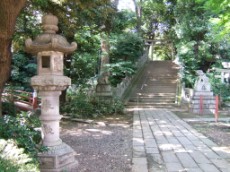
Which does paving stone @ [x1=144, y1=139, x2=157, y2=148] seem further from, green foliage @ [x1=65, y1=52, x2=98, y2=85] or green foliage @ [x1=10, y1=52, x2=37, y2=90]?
green foliage @ [x1=10, y1=52, x2=37, y2=90]

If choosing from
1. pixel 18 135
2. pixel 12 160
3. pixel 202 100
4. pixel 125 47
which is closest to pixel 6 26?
pixel 18 135

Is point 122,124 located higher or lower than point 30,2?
lower

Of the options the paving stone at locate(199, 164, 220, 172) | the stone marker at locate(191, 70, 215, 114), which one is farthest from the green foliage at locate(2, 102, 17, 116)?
the stone marker at locate(191, 70, 215, 114)

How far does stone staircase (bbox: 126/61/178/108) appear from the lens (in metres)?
16.4

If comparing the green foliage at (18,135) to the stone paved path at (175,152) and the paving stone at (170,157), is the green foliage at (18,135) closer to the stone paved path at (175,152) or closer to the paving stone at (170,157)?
the stone paved path at (175,152)

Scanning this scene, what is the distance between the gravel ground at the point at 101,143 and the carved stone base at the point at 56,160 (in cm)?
21

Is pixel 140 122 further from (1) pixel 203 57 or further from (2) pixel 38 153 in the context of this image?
(1) pixel 203 57

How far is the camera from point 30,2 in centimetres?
774

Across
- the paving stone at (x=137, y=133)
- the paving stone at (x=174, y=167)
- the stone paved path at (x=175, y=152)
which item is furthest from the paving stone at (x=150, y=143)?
the paving stone at (x=174, y=167)

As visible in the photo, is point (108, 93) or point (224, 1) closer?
point (224, 1)

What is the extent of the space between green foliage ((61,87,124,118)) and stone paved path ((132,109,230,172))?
308 centimetres

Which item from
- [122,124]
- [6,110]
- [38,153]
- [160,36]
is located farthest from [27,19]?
[160,36]

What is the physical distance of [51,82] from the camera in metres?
4.65

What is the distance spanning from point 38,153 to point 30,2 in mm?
4828
